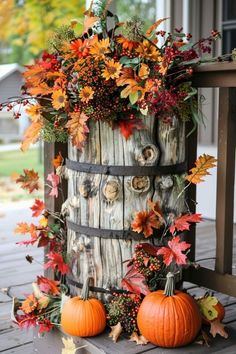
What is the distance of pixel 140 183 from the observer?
1.73 m

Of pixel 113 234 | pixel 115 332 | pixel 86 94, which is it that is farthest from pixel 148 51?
pixel 115 332

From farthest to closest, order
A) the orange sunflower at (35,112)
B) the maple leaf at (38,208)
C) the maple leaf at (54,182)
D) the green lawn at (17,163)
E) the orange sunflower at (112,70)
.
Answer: the green lawn at (17,163) < the maple leaf at (38,208) < the maple leaf at (54,182) < the orange sunflower at (35,112) < the orange sunflower at (112,70)

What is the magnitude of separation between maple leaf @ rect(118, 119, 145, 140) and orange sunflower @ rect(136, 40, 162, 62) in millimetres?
207

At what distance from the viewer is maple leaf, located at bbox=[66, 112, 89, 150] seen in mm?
1684

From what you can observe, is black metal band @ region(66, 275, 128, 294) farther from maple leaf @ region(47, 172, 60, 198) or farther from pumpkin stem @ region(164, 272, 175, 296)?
maple leaf @ region(47, 172, 60, 198)

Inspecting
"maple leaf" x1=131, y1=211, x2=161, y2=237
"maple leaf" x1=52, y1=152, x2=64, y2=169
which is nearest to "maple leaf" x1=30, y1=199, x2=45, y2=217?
"maple leaf" x1=52, y1=152, x2=64, y2=169

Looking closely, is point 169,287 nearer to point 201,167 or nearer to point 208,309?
point 208,309

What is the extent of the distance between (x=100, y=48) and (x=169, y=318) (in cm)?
88

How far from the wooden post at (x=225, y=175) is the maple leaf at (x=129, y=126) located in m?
0.32

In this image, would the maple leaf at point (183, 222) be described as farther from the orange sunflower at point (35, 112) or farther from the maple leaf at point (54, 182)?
the orange sunflower at point (35, 112)

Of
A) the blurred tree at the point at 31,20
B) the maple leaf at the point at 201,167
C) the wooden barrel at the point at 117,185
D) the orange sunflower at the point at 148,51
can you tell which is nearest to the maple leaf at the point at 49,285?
the wooden barrel at the point at 117,185

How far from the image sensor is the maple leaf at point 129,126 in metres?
1.68

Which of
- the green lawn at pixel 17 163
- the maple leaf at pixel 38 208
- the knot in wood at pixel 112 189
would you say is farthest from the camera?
the green lawn at pixel 17 163

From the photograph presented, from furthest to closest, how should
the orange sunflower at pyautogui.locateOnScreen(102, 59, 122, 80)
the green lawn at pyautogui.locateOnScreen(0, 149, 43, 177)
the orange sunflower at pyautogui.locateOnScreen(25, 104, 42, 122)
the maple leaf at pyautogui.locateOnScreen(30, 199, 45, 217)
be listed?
the green lawn at pyautogui.locateOnScreen(0, 149, 43, 177) → the maple leaf at pyautogui.locateOnScreen(30, 199, 45, 217) → the orange sunflower at pyautogui.locateOnScreen(25, 104, 42, 122) → the orange sunflower at pyautogui.locateOnScreen(102, 59, 122, 80)
